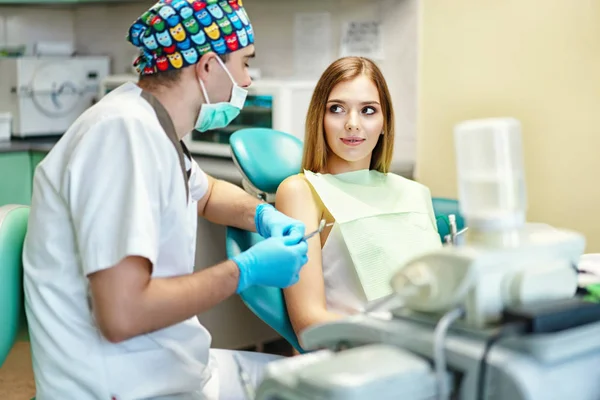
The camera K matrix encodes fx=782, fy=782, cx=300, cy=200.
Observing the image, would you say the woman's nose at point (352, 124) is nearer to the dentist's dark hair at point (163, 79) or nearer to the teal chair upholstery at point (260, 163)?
the teal chair upholstery at point (260, 163)

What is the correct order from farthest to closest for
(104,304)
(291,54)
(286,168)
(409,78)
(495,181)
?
(291,54)
(409,78)
(286,168)
(104,304)
(495,181)

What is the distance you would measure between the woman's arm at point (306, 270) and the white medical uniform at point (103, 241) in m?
0.38

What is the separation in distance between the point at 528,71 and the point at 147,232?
5.25 feet

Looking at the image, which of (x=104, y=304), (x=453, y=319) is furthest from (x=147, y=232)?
(x=453, y=319)

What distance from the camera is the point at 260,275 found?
1.39 meters

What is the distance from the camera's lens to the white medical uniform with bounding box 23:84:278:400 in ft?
4.09

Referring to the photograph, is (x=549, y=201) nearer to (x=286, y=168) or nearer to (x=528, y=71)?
(x=528, y=71)

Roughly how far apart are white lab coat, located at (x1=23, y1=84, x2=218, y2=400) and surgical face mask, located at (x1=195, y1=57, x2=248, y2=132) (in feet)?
0.48

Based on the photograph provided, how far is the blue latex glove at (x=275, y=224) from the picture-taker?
1.59 metres

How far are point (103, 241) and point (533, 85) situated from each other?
164 cm

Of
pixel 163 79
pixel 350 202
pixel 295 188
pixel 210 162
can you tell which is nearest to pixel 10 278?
pixel 163 79

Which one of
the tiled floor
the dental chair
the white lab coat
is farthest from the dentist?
the tiled floor

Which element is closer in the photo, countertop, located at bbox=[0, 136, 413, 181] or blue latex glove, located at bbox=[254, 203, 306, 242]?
blue latex glove, located at bbox=[254, 203, 306, 242]

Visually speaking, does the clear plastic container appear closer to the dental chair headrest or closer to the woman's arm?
the woman's arm
